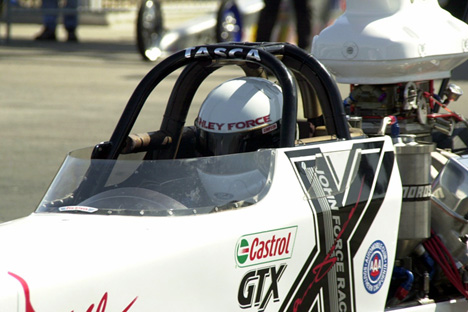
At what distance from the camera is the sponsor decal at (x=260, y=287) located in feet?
8.96

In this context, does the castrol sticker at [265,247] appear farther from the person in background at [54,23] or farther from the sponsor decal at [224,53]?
the person in background at [54,23]

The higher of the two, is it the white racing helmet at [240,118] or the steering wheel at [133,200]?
the white racing helmet at [240,118]

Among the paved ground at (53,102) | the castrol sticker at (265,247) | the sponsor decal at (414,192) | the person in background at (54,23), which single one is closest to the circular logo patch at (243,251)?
the castrol sticker at (265,247)


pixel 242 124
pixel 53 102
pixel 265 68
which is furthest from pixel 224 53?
pixel 53 102

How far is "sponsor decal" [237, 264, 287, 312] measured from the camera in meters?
2.73

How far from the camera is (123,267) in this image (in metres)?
2.48

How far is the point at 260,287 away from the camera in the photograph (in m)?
2.77

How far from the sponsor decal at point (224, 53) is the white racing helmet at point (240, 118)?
0.12 metres

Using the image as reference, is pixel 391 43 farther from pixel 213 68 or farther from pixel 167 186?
pixel 167 186

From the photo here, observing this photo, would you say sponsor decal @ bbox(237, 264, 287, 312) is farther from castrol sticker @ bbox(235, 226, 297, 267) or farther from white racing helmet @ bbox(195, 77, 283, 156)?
white racing helmet @ bbox(195, 77, 283, 156)

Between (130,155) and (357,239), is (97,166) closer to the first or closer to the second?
(130,155)

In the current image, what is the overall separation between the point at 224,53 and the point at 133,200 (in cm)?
72

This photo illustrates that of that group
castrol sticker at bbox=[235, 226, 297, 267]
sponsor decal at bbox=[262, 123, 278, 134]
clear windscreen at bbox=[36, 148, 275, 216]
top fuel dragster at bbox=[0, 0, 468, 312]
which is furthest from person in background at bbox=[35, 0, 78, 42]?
castrol sticker at bbox=[235, 226, 297, 267]

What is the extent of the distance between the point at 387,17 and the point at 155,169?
1.66 m
